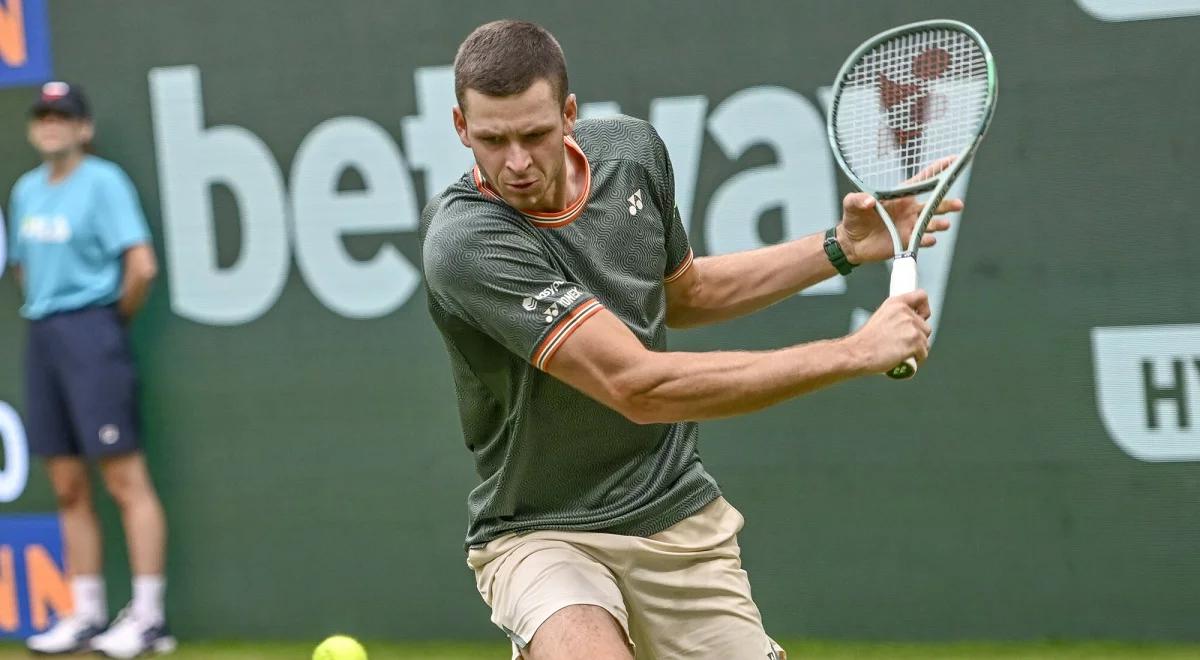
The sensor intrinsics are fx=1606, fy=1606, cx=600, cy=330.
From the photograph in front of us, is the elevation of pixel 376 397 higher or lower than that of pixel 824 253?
lower

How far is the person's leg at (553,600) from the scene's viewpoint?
9.86ft

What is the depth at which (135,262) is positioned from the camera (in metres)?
5.77

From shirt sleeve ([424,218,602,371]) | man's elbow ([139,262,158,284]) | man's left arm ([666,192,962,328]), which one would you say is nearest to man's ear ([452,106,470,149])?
shirt sleeve ([424,218,602,371])

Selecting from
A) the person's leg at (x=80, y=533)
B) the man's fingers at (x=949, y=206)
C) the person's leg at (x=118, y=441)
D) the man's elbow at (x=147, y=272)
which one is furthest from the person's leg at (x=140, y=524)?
the man's fingers at (x=949, y=206)

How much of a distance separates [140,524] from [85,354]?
642mm

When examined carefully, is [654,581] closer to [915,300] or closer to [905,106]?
[915,300]

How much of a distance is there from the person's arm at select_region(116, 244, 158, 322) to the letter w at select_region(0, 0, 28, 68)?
0.92 meters

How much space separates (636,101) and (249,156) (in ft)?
4.79

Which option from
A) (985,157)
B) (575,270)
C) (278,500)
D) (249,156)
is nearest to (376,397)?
(278,500)

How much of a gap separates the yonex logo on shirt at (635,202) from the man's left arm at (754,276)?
319 millimetres

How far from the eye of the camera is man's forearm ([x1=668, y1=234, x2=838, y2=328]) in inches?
141

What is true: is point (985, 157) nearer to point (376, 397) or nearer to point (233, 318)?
point (376, 397)

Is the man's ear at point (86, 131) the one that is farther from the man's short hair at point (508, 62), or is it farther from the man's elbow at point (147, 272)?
the man's short hair at point (508, 62)

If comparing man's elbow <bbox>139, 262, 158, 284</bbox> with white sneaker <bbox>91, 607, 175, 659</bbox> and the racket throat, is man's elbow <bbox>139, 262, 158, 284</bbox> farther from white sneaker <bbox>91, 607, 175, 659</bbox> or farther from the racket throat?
the racket throat
